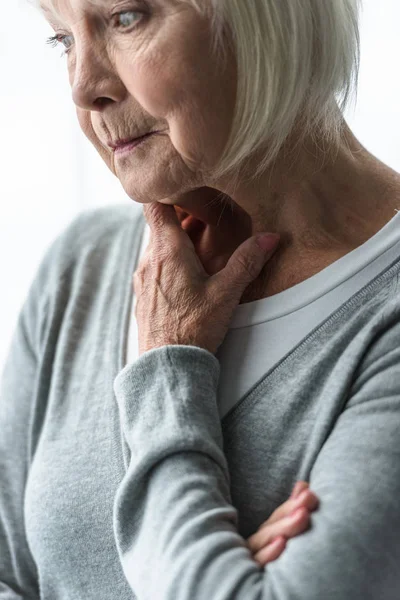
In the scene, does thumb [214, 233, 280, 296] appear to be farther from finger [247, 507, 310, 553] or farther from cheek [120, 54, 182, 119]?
finger [247, 507, 310, 553]

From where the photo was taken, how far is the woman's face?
3.11 feet

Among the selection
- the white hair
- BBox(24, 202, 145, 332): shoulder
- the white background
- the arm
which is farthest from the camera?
the white background

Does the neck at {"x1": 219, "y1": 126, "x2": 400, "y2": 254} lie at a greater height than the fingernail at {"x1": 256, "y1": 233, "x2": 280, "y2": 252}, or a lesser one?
greater

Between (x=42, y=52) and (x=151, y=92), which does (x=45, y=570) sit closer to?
(x=151, y=92)

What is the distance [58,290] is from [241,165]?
0.44 m

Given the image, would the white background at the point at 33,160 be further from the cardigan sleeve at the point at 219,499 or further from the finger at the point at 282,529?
the finger at the point at 282,529

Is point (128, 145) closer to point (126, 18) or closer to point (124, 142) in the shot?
point (124, 142)

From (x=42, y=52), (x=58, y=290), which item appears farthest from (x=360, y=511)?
(x=42, y=52)

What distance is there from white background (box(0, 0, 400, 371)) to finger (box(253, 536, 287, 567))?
1258mm

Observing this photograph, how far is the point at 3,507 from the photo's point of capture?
4.17 feet

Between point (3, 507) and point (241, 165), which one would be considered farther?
point (3, 507)

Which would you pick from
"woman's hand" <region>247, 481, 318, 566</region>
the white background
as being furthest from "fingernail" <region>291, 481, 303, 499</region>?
the white background

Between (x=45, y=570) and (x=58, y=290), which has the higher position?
(x=58, y=290)

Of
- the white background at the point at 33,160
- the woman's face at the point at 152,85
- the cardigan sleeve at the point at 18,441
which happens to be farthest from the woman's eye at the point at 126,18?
the white background at the point at 33,160
